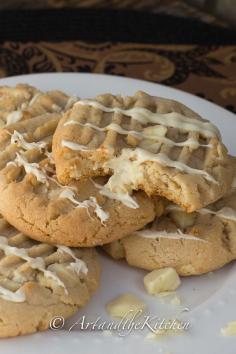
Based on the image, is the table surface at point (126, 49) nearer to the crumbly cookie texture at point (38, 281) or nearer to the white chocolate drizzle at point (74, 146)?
the white chocolate drizzle at point (74, 146)

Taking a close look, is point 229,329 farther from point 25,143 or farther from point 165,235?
point 25,143

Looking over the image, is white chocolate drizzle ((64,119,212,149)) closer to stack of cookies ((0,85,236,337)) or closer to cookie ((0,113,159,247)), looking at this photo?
stack of cookies ((0,85,236,337))

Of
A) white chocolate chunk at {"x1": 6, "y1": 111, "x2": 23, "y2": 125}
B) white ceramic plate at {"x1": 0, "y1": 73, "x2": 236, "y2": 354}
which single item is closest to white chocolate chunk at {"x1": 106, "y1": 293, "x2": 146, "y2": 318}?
white ceramic plate at {"x1": 0, "y1": 73, "x2": 236, "y2": 354}

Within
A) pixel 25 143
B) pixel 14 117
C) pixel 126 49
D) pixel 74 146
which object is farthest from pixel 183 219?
pixel 126 49

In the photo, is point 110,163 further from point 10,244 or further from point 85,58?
point 85,58

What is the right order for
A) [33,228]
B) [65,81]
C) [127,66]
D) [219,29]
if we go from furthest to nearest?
[219,29], [127,66], [65,81], [33,228]

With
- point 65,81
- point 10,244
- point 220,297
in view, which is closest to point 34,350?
point 10,244
